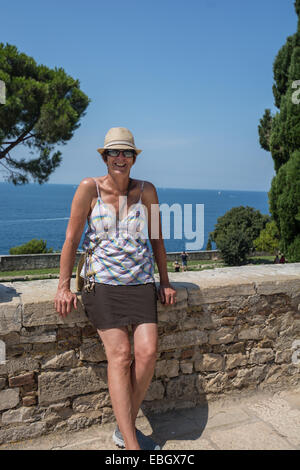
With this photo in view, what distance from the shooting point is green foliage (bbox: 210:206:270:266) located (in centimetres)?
2694

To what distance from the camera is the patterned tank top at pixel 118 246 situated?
2229mm

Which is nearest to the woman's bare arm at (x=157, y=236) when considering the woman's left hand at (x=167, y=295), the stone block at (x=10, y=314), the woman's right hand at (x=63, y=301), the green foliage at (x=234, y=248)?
the woman's left hand at (x=167, y=295)

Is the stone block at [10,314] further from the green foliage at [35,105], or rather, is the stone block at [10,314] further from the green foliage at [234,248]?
the green foliage at [234,248]

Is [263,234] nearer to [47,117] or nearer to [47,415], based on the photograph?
[47,117]

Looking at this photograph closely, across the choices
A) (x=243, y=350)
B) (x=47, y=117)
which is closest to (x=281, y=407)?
(x=243, y=350)

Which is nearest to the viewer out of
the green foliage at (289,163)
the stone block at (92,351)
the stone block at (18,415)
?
the stone block at (18,415)

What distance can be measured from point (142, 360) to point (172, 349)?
592 millimetres

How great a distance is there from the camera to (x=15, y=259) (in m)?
20.2

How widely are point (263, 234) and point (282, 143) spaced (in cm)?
2070

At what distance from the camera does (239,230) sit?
101 feet

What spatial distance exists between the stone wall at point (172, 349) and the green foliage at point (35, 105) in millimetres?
14764

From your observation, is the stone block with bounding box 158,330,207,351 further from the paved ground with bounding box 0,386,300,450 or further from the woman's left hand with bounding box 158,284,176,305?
the paved ground with bounding box 0,386,300,450

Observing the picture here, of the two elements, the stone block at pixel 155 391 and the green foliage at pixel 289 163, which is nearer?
the stone block at pixel 155 391
